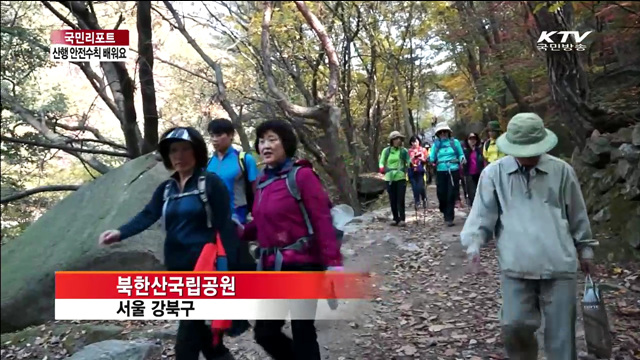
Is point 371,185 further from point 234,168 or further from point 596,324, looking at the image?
point 596,324

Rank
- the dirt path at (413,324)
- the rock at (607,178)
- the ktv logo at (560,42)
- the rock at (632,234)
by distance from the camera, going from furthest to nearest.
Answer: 1. the ktv logo at (560,42)
2. the rock at (607,178)
3. the rock at (632,234)
4. the dirt path at (413,324)

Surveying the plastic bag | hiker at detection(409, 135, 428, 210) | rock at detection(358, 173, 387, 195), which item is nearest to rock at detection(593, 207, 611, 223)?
the plastic bag

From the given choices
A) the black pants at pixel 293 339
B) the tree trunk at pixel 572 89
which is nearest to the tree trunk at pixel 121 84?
the black pants at pixel 293 339

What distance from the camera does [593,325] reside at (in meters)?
3.37

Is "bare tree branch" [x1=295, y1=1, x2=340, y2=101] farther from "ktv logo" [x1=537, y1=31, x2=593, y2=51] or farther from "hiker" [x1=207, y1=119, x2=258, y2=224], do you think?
"hiker" [x1=207, y1=119, x2=258, y2=224]

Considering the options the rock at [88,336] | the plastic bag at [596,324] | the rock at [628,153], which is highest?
the rock at [628,153]

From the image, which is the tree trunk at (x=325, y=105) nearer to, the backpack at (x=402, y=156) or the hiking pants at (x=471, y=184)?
the backpack at (x=402, y=156)

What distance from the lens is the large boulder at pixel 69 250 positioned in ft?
17.6

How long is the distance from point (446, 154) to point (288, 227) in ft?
18.2

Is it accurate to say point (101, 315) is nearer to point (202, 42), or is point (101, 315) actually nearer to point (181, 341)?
point (181, 341)

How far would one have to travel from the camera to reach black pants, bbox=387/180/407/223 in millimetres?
8156

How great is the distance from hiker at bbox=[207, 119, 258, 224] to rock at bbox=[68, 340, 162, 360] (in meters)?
1.25

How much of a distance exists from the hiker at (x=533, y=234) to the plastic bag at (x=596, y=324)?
569 millimetres

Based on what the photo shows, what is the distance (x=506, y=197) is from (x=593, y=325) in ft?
4.00
